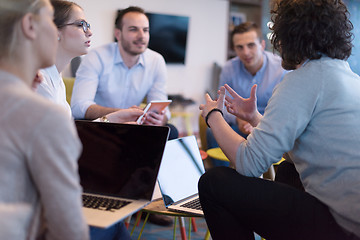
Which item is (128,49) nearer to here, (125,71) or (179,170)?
(125,71)

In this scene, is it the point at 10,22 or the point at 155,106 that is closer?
the point at 10,22

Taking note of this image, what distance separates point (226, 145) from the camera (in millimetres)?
1468

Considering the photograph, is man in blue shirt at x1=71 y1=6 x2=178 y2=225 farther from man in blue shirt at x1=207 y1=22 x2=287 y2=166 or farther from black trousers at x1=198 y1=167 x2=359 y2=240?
black trousers at x1=198 y1=167 x2=359 y2=240

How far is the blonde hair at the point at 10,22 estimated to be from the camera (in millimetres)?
862

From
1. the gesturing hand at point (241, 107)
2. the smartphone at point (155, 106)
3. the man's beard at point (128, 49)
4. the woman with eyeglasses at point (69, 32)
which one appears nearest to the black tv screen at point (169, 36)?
the man's beard at point (128, 49)

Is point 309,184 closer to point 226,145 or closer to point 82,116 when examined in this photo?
point 226,145

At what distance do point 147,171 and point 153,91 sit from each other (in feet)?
6.99

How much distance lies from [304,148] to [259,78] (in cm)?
238

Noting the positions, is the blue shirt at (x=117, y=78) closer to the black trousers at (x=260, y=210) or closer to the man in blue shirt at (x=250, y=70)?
the man in blue shirt at (x=250, y=70)

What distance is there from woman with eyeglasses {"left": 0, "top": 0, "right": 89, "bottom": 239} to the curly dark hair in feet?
2.80

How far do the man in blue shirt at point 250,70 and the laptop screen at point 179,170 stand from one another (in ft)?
5.21

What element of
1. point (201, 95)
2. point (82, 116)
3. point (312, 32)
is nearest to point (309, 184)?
point (312, 32)

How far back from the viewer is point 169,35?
631cm

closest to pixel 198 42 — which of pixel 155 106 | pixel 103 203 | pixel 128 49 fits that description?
pixel 128 49
